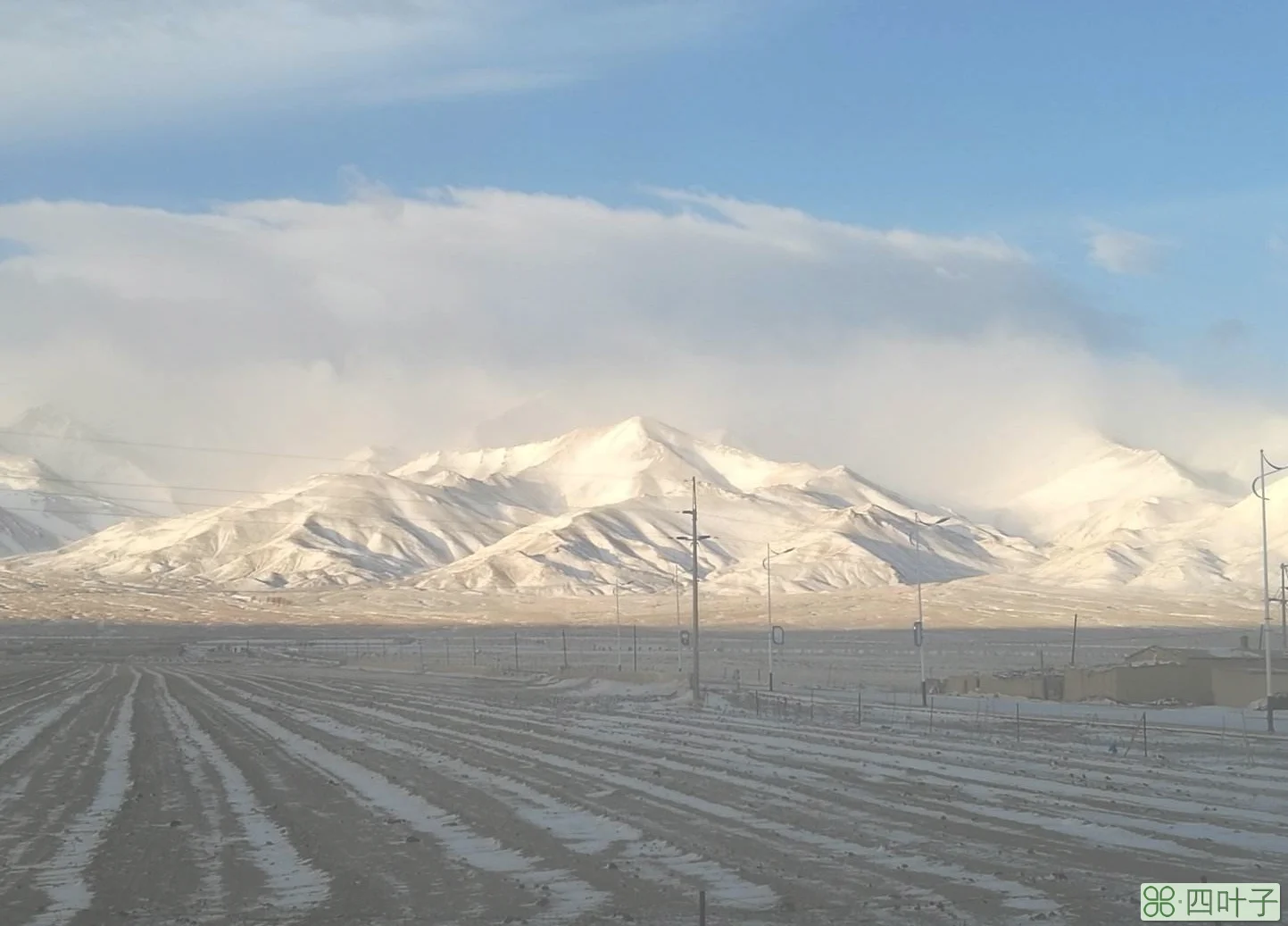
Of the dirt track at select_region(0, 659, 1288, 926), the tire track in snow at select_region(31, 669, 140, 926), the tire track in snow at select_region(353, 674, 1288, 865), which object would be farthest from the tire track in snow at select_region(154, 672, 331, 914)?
the tire track in snow at select_region(353, 674, 1288, 865)

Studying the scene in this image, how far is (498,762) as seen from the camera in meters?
30.3

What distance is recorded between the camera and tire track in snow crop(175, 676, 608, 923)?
601 inches

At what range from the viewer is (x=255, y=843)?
64.7 feet

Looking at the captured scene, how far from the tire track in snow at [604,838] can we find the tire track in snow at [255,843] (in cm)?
350

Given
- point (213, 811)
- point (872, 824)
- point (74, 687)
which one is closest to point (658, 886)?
point (872, 824)

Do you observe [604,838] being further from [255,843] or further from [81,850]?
[81,850]

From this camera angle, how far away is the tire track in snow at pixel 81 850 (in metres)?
15.4

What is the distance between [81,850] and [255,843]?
2.19 m

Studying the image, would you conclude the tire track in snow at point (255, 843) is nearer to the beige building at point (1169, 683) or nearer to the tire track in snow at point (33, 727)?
the tire track in snow at point (33, 727)

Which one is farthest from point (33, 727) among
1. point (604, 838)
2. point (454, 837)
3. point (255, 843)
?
point (604, 838)

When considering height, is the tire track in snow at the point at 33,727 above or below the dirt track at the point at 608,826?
below

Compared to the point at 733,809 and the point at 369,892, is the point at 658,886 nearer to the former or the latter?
the point at 369,892

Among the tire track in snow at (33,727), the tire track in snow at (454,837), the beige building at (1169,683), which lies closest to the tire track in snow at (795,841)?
the tire track in snow at (454,837)

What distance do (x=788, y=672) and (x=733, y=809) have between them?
6109cm
